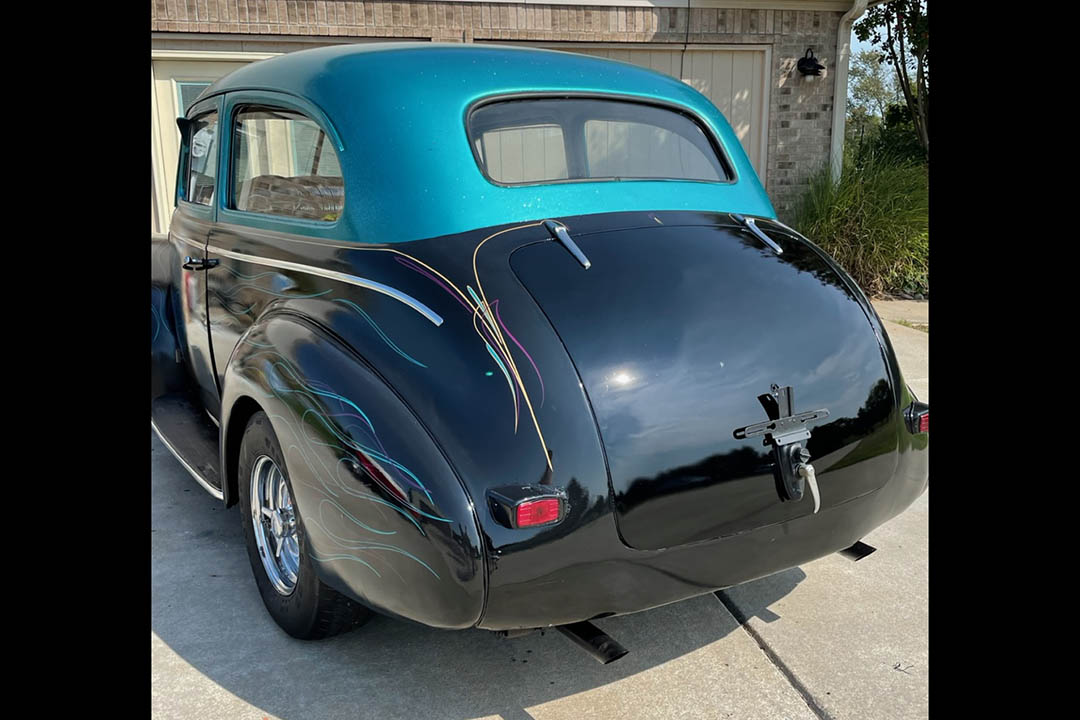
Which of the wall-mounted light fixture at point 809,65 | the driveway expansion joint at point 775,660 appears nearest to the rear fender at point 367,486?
the driveway expansion joint at point 775,660

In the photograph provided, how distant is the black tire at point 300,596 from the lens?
8.43 feet

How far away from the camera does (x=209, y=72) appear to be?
802 centimetres

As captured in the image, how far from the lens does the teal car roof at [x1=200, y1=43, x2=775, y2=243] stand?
2621 millimetres

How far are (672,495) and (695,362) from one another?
36cm

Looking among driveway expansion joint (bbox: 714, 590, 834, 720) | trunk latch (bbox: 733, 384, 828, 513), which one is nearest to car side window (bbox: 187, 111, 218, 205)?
trunk latch (bbox: 733, 384, 828, 513)

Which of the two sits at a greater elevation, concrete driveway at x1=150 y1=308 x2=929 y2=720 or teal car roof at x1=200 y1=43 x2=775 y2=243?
teal car roof at x1=200 y1=43 x2=775 y2=243

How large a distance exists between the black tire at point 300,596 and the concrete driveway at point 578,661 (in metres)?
0.08

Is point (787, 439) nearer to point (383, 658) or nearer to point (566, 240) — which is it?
point (566, 240)

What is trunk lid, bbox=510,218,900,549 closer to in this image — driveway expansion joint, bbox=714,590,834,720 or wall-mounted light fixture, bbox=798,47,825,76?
driveway expansion joint, bbox=714,590,834,720

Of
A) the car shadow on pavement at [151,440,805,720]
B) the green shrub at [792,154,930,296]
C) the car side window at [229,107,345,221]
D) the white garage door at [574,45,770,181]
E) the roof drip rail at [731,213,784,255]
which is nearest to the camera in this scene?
the car shadow on pavement at [151,440,805,720]

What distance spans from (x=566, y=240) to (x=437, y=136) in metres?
0.57

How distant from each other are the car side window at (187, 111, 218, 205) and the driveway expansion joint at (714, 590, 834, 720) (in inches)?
105

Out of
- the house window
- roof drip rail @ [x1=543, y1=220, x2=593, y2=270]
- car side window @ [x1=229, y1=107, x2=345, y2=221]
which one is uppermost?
the house window

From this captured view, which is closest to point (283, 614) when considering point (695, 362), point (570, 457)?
point (570, 457)
